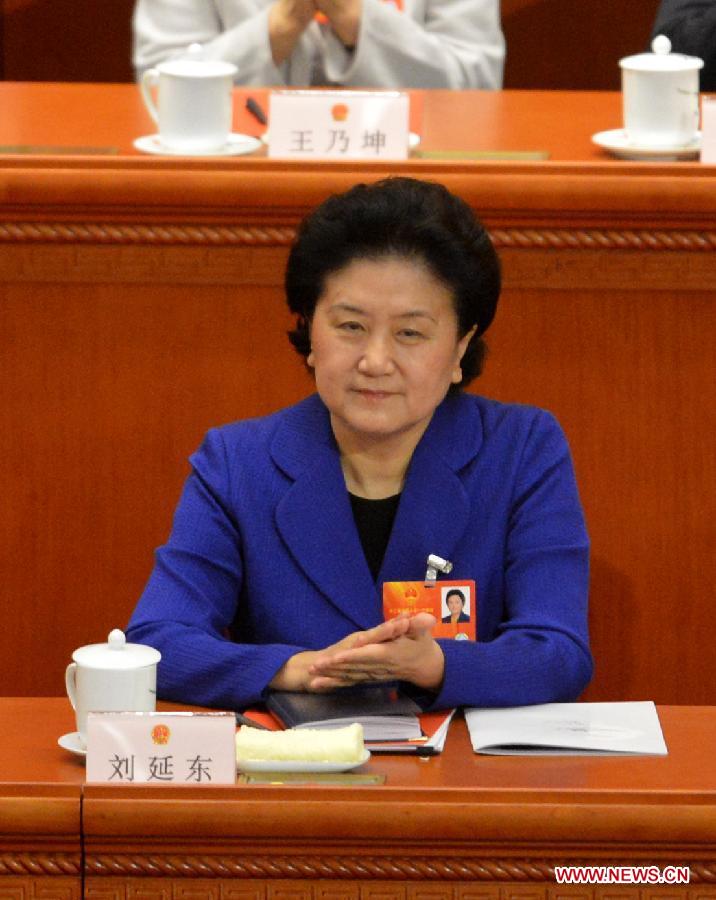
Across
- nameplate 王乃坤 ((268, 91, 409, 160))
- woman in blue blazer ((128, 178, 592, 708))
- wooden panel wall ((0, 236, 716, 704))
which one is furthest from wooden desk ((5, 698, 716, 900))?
nameplate 王乃坤 ((268, 91, 409, 160))

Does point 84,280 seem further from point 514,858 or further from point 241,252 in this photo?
point 514,858

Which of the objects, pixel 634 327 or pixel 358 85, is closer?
pixel 634 327

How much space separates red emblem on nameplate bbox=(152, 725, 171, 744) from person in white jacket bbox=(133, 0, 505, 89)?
150 centimetres

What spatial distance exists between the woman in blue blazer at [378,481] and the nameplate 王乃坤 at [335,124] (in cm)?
29

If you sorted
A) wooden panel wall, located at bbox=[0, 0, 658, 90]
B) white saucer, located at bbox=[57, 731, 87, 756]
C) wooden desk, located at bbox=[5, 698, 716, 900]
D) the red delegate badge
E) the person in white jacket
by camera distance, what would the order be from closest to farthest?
wooden desk, located at bbox=[5, 698, 716, 900] → white saucer, located at bbox=[57, 731, 87, 756] → the red delegate badge → the person in white jacket → wooden panel wall, located at bbox=[0, 0, 658, 90]

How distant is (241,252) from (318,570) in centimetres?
45

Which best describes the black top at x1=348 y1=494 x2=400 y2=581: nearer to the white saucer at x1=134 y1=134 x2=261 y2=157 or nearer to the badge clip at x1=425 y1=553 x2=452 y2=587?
the badge clip at x1=425 y1=553 x2=452 y2=587

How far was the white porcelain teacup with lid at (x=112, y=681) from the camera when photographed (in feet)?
4.67

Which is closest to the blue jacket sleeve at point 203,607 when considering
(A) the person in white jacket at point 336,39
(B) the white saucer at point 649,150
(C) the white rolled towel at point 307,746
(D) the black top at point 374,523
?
(D) the black top at point 374,523

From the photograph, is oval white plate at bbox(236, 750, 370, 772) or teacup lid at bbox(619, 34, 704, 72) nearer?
oval white plate at bbox(236, 750, 370, 772)

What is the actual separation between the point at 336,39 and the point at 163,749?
1648mm

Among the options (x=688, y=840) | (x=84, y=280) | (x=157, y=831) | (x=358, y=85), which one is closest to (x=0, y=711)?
(x=157, y=831)

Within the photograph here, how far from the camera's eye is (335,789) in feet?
4.25

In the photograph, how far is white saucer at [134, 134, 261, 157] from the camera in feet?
6.83
